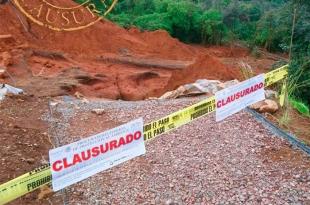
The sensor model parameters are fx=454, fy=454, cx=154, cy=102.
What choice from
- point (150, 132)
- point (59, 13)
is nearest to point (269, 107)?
point (150, 132)

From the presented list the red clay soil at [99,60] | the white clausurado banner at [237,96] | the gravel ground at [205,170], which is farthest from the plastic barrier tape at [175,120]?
the red clay soil at [99,60]

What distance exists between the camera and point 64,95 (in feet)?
32.7

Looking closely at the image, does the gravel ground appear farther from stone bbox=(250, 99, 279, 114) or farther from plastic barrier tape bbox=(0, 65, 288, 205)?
plastic barrier tape bbox=(0, 65, 288, 205)

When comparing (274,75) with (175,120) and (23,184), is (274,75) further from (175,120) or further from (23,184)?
(23,184)

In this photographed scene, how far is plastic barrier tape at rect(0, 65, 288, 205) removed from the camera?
3751 millimetres

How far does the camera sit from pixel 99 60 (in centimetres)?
1555

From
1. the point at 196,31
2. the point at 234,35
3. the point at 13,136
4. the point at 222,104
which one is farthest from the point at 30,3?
the point at 222,104

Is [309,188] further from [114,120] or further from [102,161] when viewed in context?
[114,120]

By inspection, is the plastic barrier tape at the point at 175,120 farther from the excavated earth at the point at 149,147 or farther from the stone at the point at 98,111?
the stone at the point at 98,111

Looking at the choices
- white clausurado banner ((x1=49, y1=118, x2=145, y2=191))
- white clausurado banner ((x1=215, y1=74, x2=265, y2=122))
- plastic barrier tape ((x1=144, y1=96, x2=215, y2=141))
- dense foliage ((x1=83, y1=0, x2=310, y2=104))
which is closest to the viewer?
white clausurado banner ((x1=49, y1=118, x2=145, y2=191))

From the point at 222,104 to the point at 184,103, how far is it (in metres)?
2.40

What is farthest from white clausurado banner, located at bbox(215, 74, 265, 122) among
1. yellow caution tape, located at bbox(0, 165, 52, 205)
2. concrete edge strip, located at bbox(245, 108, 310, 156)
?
yellow caution tape, located at bbox(0, 165, 52, 205)

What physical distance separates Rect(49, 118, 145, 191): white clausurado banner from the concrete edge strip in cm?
251

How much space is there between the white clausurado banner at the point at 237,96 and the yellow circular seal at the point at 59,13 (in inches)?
460
